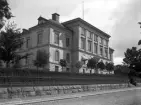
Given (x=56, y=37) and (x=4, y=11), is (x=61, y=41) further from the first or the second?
(x=4, y=11)

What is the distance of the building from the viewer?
43.7 meters

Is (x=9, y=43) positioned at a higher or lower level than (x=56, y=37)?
lower

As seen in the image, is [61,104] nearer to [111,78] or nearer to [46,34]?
[111,78]

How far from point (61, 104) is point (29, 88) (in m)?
5.42

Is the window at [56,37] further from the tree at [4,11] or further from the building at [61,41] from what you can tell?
the tree at [4,11]

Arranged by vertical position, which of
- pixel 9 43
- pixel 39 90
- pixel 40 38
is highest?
pixel 40 38

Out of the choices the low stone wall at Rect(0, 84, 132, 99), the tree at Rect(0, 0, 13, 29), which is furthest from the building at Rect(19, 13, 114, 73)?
the tree at Rect(0, 0, 13, 29)

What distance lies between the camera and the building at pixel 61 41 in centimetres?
4369

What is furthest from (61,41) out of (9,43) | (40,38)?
(9,43)

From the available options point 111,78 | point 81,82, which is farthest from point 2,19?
point 111,78

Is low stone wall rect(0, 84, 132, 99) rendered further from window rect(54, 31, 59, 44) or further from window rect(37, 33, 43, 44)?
window rect(37, 33, 43, 44)

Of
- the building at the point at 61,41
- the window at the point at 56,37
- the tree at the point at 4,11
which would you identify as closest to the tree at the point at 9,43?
the tree at the point at 4,11

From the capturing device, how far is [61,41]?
46.5 metres

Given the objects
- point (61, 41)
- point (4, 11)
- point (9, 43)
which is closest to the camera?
point (4, 11)
